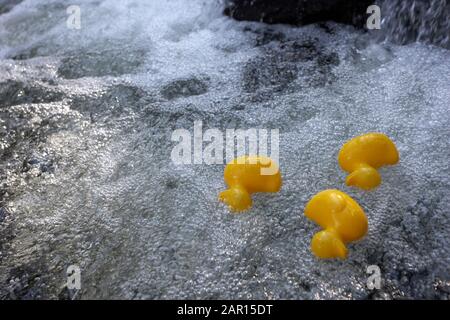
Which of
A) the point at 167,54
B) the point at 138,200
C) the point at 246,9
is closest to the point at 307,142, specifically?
the point at 138,200

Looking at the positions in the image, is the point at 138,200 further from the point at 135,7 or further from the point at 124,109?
the point at 135,7

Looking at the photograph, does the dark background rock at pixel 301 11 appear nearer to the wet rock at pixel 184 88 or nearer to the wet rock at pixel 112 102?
the wet rock at pixel 184 88

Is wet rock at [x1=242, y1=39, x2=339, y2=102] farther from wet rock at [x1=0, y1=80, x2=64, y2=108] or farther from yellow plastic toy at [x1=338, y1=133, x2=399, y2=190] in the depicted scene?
wet rock at [x1=0, y1=80, x2=64, y2=108]

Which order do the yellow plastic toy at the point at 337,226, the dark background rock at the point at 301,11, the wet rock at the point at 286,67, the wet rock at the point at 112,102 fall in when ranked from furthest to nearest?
the dark background rock at the point at 301,11
the wet rock at the point at 286,67
the wet rock at the point at 112,102
the yellow plastic toy at the point at 337,226

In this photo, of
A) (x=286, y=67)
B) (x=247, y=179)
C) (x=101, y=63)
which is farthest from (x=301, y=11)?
(x=247, y=179)

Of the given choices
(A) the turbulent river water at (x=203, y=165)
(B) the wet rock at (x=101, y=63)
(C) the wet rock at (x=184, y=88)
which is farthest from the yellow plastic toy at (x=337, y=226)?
(B) the wet rock at (x=101, y=63)

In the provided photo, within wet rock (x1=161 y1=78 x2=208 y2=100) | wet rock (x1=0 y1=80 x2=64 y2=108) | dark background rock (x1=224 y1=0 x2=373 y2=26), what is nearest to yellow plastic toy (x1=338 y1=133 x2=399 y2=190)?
wet rock (x1=161 y1=78 x2=208 y2=100)
